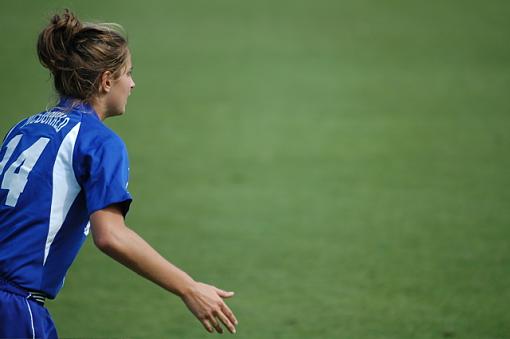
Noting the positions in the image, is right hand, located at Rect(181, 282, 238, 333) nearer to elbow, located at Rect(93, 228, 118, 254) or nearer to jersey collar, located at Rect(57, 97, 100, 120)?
elbow, located at Rect(93, 228, 118, 254)

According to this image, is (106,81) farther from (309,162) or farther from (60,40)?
(309,162)

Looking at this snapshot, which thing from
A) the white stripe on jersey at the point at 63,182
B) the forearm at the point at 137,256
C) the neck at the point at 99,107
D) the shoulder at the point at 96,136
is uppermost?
the neck at the point at 99,107

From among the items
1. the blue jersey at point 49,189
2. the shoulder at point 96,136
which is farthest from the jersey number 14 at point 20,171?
the shoulder at point 96,136

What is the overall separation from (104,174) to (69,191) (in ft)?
0.58

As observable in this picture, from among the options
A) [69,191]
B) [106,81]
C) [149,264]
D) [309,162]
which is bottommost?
[309,162]

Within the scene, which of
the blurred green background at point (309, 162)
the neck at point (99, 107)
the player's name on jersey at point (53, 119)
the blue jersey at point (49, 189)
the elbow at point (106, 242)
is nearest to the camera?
the elbow at point (106, 242)

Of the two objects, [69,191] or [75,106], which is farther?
[75,106]

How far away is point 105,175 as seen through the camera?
106 inches

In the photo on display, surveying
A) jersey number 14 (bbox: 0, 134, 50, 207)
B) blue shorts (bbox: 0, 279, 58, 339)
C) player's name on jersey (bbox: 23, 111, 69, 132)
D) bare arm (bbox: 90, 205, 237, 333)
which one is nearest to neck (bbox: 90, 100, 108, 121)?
player's name on jersey (bbox: 23, 111, 69, 132)

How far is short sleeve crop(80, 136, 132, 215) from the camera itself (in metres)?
2.67

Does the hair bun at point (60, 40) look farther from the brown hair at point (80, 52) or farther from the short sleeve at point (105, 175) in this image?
the short sleeve at point (105, 175)

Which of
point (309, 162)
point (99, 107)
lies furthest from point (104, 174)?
point (309, 162)

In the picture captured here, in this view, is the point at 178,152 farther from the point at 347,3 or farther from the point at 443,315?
the point at 347,3

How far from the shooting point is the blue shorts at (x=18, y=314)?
278cm
